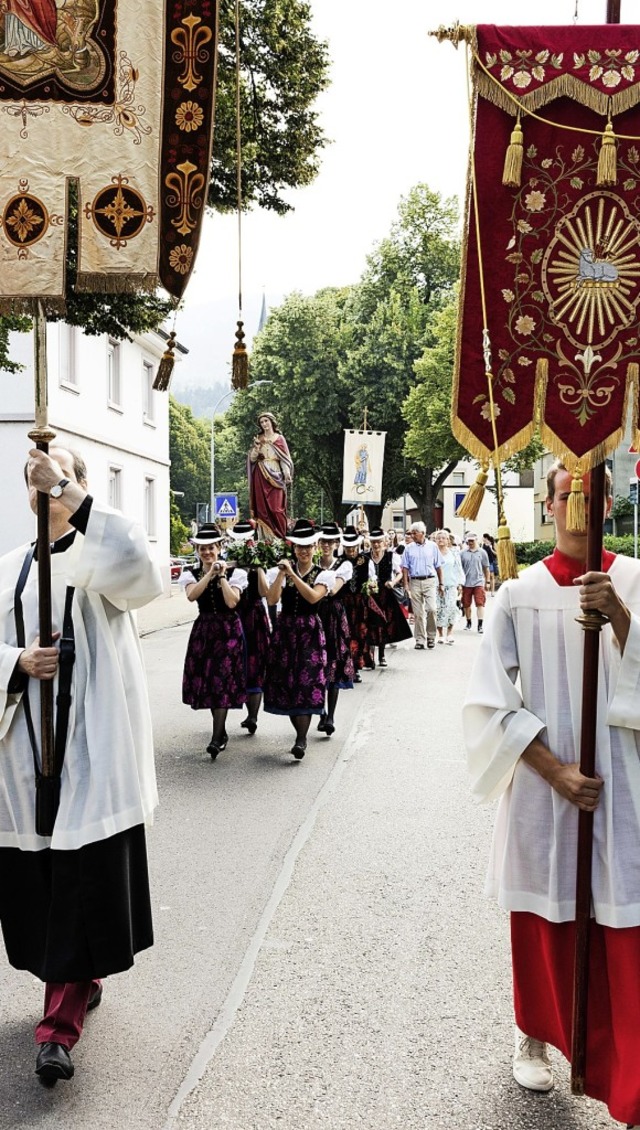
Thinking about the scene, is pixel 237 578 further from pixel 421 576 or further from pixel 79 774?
pixel 421 576

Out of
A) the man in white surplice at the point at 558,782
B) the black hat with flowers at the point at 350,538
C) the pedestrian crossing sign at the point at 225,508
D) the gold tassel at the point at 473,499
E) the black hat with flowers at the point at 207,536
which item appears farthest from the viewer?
the pedestrian crossing sign at the point at 225,508

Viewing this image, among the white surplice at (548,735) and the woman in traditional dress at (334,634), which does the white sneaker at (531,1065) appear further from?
the woman in traditional dress at (334,634)

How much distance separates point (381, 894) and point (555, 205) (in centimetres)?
333

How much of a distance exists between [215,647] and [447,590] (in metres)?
10.4

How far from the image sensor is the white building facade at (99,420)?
22.8m

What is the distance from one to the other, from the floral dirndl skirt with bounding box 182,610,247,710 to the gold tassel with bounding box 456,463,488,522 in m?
5.34

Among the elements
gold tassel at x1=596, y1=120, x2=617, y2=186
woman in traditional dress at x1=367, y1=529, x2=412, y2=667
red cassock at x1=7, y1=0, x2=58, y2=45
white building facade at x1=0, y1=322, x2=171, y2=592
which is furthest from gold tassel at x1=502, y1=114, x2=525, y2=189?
white building facade at x1=0, y1=322, x2=171, y2=592

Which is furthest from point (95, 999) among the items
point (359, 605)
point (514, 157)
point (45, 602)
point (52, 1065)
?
point (359, 605)

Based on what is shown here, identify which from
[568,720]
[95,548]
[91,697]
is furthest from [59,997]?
[568,720]

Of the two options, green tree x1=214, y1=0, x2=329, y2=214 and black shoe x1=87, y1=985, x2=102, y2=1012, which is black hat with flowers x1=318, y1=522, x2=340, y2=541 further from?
black shoe x1=87, y1=985, x2=102, y2=1012

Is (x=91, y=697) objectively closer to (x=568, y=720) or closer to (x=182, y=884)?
(x=568, y=720)

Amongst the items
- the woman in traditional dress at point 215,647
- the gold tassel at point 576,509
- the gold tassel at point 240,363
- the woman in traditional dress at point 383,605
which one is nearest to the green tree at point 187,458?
the woman in traditional dress at point 383,605

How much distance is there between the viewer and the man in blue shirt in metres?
17.5

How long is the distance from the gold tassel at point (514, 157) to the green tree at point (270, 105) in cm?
856
